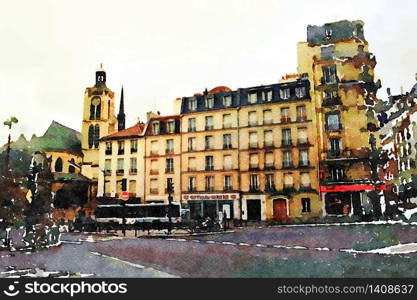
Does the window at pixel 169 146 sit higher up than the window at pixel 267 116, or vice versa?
the window at pixel 267 116

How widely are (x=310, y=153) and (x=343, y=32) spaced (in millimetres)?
1792

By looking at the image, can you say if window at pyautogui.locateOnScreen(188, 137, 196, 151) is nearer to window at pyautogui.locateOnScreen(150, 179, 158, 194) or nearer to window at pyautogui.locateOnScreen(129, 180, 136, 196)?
window at pyautogui.locateOnScreen(150, 179, 158, 194)

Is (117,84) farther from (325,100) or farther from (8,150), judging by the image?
(325,100)

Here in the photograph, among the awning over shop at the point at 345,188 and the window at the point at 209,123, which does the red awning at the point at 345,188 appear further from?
the window at the point at 209,123

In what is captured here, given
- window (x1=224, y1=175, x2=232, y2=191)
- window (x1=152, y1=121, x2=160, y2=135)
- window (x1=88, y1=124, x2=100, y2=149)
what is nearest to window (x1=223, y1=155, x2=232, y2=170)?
window (x1=224, y1=175, x2=232, y2=191)

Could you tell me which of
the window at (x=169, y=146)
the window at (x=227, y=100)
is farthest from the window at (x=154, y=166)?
the window at (x=227, y=100)

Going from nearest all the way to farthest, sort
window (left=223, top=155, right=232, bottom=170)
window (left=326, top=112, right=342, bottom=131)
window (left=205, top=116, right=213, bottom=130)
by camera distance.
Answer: window (left=326, top=112, right=342, bottom=131)
window (left=223, top=155, right=232, bottom=170)
window (left=205, top=116, right=213, bottom=130)

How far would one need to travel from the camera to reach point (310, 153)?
5.57 metres

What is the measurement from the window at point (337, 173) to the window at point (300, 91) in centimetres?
113

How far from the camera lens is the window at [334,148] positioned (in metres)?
5.51

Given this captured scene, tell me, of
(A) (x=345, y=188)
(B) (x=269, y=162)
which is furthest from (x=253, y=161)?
(A) (x=345, y=188)

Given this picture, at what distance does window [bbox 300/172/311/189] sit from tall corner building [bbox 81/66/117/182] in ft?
9.29

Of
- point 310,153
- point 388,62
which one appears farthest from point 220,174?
point 388,62

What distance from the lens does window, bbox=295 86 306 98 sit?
225 inches
